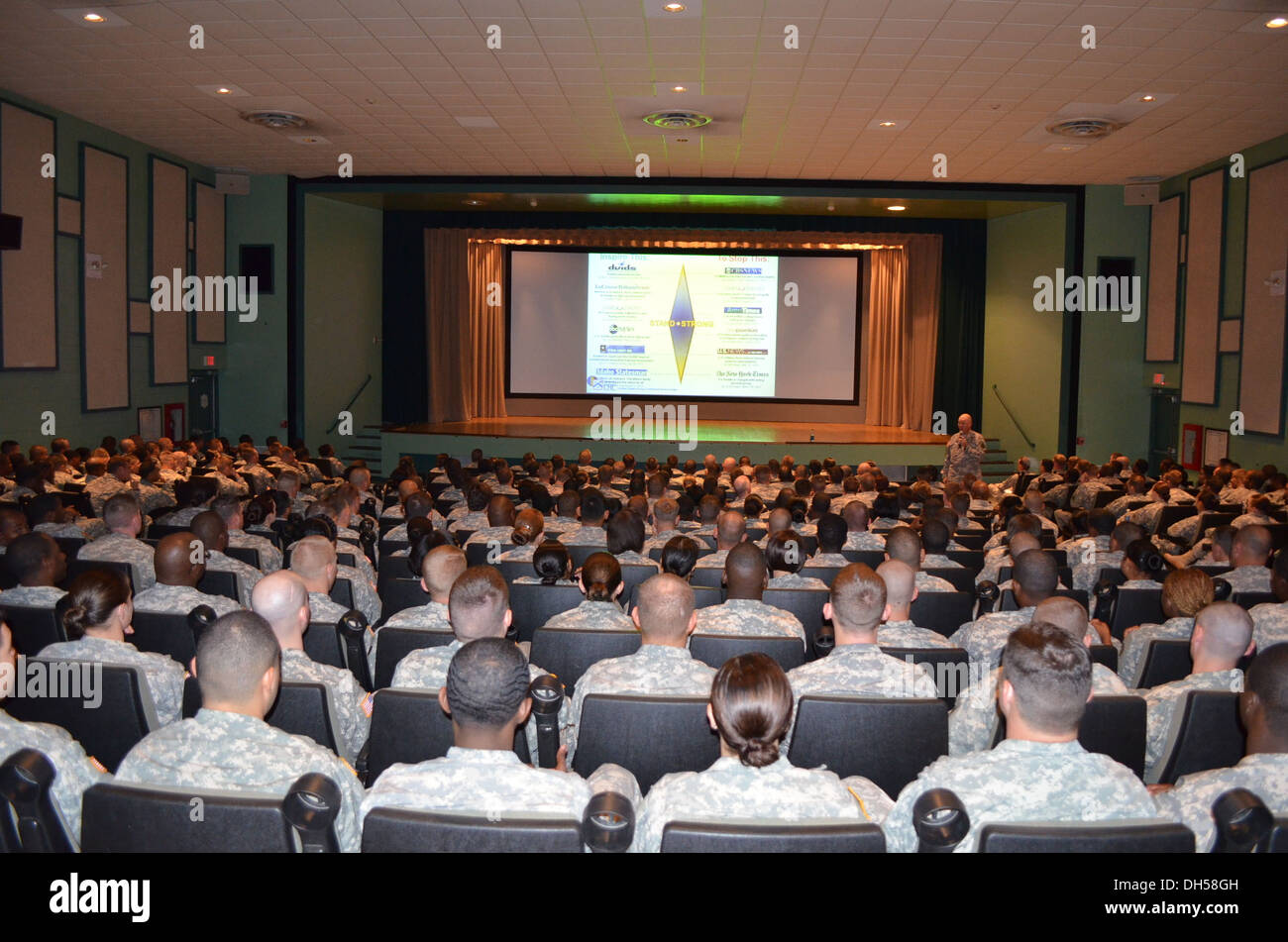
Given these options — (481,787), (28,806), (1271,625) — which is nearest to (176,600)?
(28,806)

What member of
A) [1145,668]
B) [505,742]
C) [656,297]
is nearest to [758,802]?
[505,742]

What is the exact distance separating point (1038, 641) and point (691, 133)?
10.2m

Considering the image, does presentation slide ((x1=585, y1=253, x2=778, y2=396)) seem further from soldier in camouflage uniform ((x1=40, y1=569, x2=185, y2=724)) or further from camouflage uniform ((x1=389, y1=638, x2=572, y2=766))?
soldier in camouflage uniform ((x1=40, y1=569, x2=185, y2=724))

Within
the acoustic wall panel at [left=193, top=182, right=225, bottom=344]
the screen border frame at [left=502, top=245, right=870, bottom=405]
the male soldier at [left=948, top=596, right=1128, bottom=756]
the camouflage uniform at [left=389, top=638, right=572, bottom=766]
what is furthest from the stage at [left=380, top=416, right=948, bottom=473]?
the camouflage uniform at [left=389, top=638, right=572, bottom=766]

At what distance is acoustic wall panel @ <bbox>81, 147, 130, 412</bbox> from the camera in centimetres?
1176

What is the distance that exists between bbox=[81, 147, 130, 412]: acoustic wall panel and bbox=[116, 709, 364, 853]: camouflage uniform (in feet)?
35.7

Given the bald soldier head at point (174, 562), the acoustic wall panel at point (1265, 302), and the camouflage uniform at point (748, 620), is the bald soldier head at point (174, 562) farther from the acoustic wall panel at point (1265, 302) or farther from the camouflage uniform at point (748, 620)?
the acoustic wall panel at point (1265, 302)

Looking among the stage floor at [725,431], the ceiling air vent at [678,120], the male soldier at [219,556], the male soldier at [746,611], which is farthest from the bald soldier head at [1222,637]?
the stage floor at [725,431]

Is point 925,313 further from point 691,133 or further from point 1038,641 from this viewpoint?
point 1038,641

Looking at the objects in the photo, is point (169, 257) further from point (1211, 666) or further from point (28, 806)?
Result: point (1211, 666)

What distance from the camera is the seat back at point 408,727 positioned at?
296 centimetres

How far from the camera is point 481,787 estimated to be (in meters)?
2.20

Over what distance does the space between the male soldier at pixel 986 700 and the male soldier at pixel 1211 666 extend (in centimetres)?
14

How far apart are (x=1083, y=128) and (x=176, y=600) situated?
1038 centimetres
